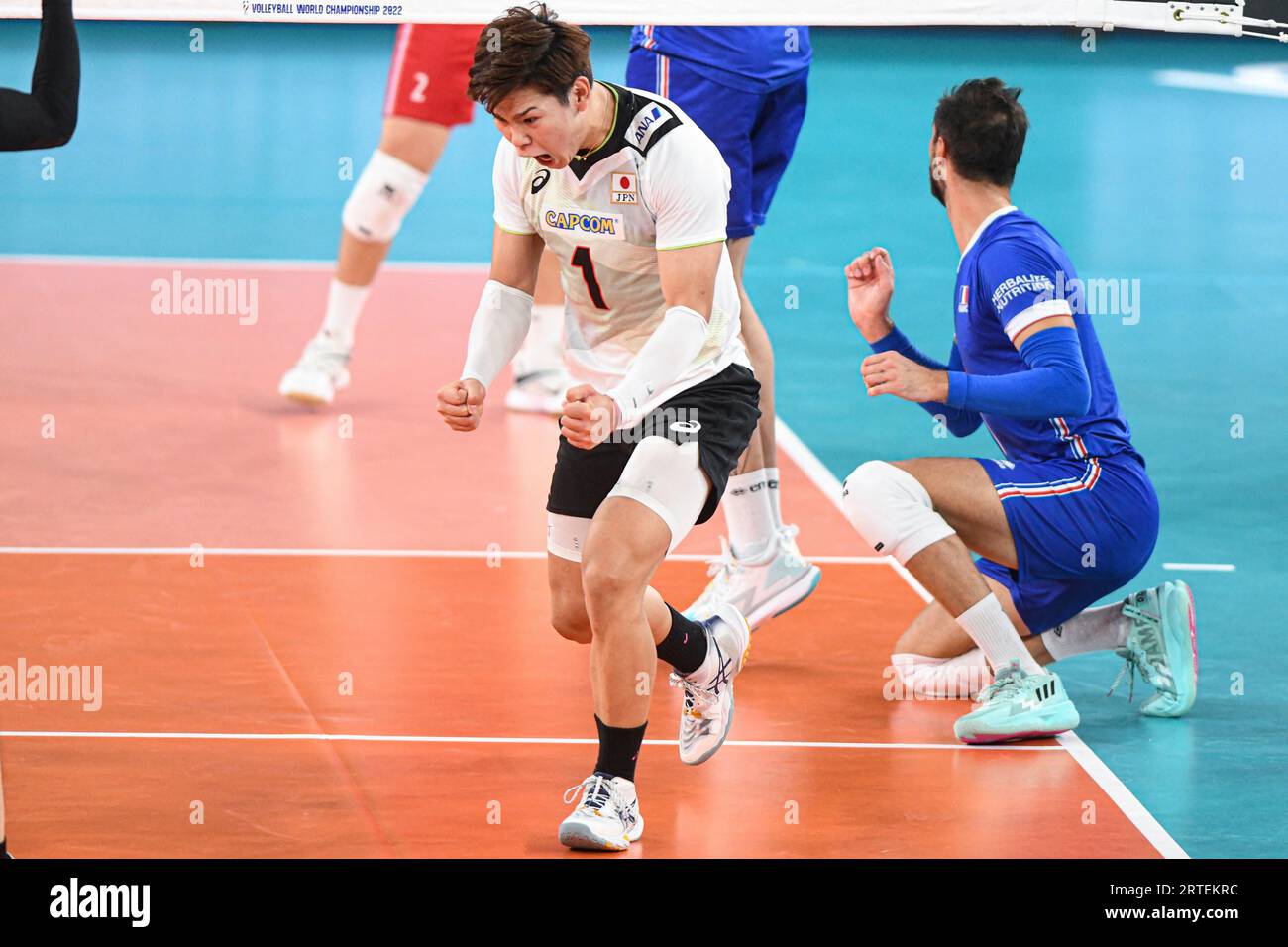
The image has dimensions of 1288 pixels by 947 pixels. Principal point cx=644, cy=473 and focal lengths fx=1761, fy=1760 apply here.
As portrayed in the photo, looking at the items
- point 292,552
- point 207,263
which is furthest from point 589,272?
point 207,263

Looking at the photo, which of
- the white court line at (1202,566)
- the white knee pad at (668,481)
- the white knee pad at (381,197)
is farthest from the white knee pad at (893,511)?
the white knee pad at (381,197)

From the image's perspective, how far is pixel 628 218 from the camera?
155 inches

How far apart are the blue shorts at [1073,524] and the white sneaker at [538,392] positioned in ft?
11.8

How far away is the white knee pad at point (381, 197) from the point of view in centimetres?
794

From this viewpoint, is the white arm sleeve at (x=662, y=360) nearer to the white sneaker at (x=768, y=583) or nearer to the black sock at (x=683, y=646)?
the black sock at (x=683, y=646)

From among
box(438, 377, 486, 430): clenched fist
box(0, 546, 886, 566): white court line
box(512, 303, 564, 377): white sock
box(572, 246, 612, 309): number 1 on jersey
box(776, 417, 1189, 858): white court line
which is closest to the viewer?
box(438, 377, 486, 430): clenched fist

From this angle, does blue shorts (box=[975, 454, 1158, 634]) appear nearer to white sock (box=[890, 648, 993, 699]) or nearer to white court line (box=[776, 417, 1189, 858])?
white sock (box=[890, 648, 993, 699])

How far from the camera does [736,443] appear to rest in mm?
4059

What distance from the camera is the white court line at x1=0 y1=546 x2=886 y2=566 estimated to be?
231 inches

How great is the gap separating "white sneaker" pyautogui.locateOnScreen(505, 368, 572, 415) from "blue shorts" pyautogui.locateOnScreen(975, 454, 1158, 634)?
11.8ft

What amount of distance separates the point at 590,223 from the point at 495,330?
1.09 feet

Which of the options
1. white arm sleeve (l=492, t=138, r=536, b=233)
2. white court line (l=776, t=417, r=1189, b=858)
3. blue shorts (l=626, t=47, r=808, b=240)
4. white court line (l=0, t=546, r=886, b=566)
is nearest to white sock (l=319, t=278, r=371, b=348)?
white court line (l=0, t=546, r=886, b=566)

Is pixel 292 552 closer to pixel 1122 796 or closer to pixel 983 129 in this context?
pixel 983 129

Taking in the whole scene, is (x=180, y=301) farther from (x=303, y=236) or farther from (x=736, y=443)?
(x=736, y=443)
